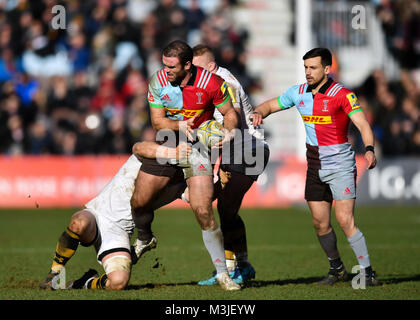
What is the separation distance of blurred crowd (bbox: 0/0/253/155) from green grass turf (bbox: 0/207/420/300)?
1.87 metres

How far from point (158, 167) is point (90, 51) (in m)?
11.4

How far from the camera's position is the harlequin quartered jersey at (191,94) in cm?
711

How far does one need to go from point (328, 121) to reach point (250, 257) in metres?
3.08

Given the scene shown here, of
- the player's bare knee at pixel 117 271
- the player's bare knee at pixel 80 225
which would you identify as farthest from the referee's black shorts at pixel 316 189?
the player's bare knee at pixel 80 225

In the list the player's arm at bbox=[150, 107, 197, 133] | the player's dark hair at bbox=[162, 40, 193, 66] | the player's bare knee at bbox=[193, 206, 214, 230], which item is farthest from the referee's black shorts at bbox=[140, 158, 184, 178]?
the player's dark hair at bbox=[162, 40, 193, 66]

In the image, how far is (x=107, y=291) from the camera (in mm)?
6980

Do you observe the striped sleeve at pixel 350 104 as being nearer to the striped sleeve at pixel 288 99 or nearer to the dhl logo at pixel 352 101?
the dhl logo at pixel 352 101

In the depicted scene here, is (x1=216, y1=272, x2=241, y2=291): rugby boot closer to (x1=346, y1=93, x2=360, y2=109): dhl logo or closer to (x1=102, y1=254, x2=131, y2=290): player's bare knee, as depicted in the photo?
(x1=102, y1=254, x2=131, y2=290): player's bare knee

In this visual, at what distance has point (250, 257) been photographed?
1002 cm

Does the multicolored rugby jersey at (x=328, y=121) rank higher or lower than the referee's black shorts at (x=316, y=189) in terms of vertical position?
higher

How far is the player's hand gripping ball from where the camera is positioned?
7195 millimetres

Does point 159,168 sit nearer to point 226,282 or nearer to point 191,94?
point 191,94

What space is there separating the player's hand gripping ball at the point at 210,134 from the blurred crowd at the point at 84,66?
9554mm

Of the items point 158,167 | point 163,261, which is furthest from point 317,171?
point 163,261
